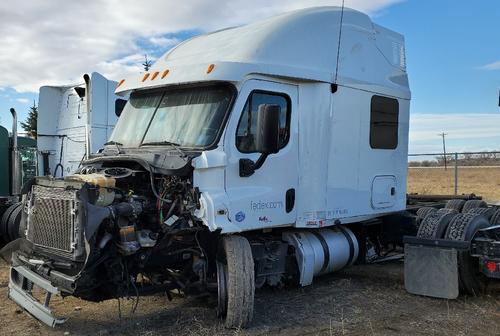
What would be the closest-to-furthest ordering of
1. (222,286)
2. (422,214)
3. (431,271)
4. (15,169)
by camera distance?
(222,286)
(431,271)
(422,214)
(15,169)

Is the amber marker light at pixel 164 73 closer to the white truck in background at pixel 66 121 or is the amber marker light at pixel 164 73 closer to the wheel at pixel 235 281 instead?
the wheel at pixel 235 281

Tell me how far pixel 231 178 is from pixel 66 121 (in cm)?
799

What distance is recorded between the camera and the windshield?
5.82 m

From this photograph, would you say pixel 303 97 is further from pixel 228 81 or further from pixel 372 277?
pixel 372 277

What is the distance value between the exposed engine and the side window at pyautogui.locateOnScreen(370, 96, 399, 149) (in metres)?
3.07

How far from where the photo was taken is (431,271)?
262 inches

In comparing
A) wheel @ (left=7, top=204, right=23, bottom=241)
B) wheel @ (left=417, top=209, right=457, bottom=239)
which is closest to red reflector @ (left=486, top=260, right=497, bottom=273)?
wheel @ (left=417, top=209, right=457, bottom=239)

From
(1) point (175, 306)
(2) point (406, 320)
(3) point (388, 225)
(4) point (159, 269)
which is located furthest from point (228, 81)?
(3) point (388, 225)

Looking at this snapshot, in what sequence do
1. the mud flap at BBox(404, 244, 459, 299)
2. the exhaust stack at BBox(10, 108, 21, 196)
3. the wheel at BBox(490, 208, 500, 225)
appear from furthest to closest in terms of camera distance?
1. the exhaust stack at BBox(10, 108, 21, 196)
2. the wheel at BBox(490, 208, 500, 225)
3. the mud flap at BBox(404, 244, 459, 299)

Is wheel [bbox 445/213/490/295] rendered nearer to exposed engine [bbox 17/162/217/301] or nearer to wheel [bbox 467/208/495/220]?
wheel [bbox 467/208/495/220]

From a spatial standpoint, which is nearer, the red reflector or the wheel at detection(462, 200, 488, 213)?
the red reflector

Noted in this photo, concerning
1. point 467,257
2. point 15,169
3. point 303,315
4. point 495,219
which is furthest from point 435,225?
point 15,169

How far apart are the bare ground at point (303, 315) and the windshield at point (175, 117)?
1972 millimetres

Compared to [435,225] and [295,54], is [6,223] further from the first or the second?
[435,225]
